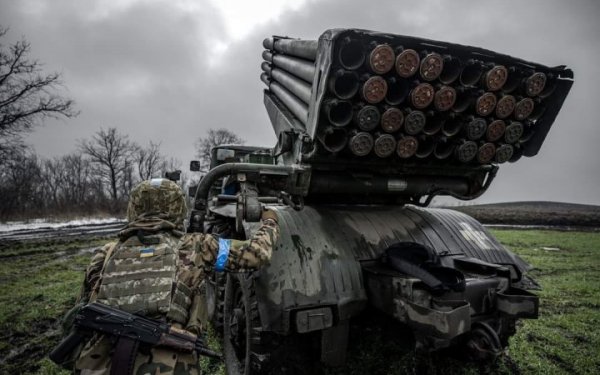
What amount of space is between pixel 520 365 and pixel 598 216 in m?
25.6

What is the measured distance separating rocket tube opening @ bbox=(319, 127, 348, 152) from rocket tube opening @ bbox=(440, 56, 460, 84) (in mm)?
961

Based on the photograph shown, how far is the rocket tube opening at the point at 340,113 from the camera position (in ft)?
9.48

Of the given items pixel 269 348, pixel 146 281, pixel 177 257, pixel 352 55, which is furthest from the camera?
pixel 352 55

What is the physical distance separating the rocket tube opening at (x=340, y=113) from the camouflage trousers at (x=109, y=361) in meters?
2.06

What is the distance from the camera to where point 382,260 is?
3.00 m

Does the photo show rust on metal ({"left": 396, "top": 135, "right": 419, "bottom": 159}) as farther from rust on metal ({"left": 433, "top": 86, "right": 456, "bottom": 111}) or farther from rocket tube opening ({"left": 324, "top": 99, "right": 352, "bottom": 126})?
rocket tube opening ({"left": 324, "top": 99, "right": 352, "bottom": 126})

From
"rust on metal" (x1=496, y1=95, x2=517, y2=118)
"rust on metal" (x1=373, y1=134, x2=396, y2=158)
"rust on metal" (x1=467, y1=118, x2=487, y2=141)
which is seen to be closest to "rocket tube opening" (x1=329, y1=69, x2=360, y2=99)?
"rust on metal" (x1=373, y1=134, x2=396, y2=158)

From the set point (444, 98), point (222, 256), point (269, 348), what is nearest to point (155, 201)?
point (222, 256)

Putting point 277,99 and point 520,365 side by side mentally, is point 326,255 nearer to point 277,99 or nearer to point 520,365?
point 520,365

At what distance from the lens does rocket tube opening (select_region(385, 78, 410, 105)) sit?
2.91 meters

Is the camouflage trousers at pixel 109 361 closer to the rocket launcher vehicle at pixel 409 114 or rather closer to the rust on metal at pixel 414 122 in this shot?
the rocket launcher vehicle at pixel 409 114

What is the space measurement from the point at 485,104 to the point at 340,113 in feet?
4.41

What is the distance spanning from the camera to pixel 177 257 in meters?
2.27

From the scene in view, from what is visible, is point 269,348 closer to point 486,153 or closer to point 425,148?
point 425,148
